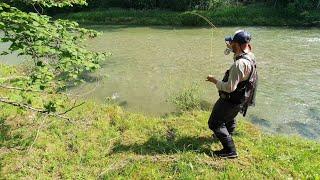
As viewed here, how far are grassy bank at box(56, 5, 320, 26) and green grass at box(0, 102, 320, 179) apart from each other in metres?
17.8

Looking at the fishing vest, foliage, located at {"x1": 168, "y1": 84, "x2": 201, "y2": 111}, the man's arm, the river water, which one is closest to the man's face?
the fishing vest

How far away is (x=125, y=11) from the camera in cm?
2992

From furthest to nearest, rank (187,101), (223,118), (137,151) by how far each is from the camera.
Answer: (187,101)
(137,151)
(223,118)

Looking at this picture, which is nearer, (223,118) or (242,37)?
(242,37)

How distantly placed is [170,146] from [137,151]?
0.57 meters

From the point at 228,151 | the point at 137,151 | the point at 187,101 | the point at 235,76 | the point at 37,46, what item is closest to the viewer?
the point at 37,46

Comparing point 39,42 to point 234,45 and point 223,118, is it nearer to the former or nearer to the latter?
point 234,45

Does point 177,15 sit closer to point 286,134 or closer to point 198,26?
point 198,26

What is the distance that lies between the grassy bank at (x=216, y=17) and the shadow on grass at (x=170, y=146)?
1837cm

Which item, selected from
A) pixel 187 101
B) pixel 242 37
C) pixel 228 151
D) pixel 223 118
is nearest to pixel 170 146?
pixel 228 151

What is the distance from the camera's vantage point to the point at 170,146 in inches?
261

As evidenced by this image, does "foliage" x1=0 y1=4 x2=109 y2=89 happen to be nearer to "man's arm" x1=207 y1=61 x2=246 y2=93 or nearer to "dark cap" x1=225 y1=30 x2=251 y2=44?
"man's arm" x1=207 y1=61 x2=246 y2=93

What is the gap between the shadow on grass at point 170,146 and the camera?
649cm

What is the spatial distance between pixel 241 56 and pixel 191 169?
185 centimetres
